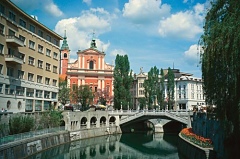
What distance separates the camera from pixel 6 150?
26484 mm

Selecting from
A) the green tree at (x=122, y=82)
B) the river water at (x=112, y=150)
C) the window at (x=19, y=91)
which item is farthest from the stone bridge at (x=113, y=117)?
the window at (x=19, y=91)

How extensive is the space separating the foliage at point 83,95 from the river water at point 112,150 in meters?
14.9

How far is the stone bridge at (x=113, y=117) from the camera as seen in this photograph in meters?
53.0

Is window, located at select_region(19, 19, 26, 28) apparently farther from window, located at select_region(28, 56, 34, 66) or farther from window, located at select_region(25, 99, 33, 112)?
window, located at select_region(25, 99, 33, 112)

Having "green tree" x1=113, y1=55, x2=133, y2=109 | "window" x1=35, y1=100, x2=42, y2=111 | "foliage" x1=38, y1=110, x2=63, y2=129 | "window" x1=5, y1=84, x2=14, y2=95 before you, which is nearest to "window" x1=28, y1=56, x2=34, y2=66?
"window" x1=5, y1=84, x2=14, y2=95

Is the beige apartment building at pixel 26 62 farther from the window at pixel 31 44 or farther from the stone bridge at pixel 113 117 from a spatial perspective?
the stone bridge at pixel 113 117

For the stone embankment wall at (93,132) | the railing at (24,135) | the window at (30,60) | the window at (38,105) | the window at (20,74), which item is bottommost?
the stone embankment wall at (93,132)

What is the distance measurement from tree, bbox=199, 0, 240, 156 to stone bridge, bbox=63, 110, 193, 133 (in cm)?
3338

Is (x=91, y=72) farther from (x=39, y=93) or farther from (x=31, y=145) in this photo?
(x=31, y=145)

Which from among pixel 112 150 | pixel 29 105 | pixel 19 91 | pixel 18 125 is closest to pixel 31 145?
pixel 18 125

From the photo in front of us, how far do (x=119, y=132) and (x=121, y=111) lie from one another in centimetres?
489

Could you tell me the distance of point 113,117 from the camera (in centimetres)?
6656

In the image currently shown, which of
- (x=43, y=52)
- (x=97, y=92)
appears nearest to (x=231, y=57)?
(x=43, y=52)

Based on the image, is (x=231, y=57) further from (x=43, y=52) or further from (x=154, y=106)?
(x=154, y=106)
